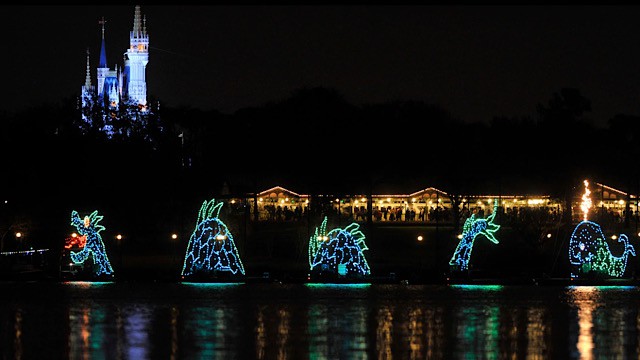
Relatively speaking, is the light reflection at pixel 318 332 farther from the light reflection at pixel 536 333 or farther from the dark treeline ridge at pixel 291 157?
the dark treeline ridge at pixel 291 157

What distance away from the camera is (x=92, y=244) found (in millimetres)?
63281

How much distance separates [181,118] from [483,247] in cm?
3494

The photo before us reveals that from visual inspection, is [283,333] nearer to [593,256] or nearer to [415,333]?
[415,333]

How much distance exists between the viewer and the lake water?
3628 cm

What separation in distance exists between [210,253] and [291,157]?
31.5 metres

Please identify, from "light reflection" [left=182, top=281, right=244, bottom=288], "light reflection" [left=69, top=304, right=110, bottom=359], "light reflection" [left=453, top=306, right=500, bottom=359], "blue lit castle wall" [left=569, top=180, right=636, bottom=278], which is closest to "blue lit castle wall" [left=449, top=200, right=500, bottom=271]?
"blue lit castle wall" [left=569, top=180, right=636, bottom=278]

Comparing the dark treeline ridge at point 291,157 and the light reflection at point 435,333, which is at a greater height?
the dark treeline ridge at point 291,157

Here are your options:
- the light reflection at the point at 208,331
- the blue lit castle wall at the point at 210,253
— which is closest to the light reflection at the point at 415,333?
the light reflection at the point at 208,331

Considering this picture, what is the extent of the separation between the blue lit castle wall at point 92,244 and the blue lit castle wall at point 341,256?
875 centimetres

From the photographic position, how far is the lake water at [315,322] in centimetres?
3628

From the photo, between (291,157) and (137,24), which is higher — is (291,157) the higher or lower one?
the lower one

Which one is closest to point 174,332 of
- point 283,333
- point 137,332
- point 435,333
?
point 137,332

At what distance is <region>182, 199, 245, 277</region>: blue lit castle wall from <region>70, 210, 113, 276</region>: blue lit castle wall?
11.4 ft

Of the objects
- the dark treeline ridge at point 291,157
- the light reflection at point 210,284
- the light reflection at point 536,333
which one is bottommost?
the light reflection at point 536,333
